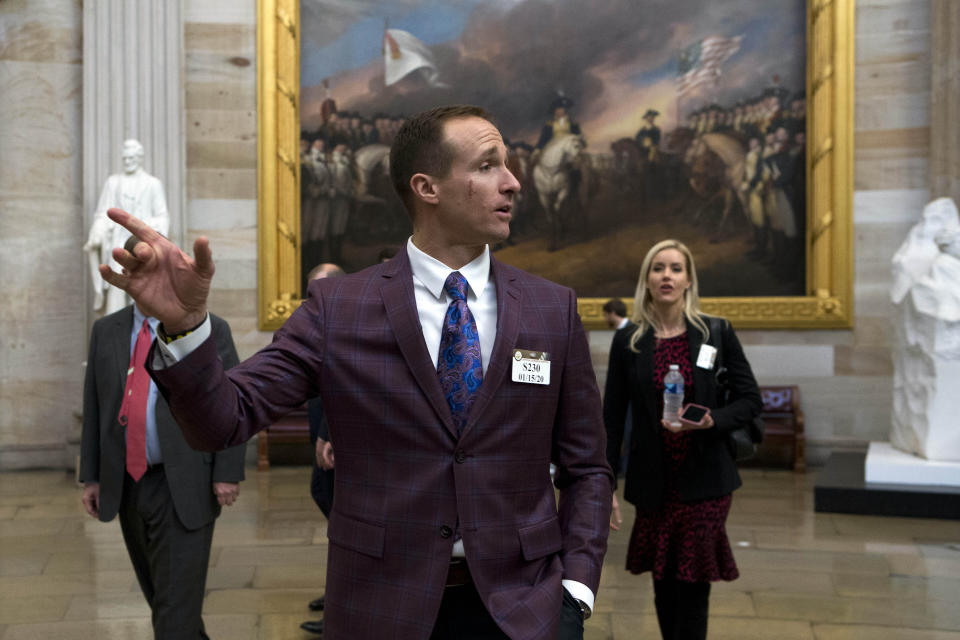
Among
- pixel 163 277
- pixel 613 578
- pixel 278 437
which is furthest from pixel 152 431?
pixel 278 437

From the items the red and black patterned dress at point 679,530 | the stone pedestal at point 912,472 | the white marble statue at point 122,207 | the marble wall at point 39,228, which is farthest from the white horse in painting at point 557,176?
the red and black patterned dress at point 679,530

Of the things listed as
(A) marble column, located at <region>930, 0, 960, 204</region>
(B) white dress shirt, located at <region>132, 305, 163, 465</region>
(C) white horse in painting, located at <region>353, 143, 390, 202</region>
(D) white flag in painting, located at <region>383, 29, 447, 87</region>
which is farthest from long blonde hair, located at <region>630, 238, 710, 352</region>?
(D) white flag in painting, located at <region>383, 29, 447, 87</region>

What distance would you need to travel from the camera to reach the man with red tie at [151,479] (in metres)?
4.25

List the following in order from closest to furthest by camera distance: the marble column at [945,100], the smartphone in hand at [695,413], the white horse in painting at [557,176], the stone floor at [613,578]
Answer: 1. the smartphone in hand at [695,413]
2. the stone floor at [613,578]
3. the marble column at [945,100]
4. the white horse in painting at [557,176]

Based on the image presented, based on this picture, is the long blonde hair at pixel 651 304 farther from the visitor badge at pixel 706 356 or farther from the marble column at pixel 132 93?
the marble column at pixel 132 93

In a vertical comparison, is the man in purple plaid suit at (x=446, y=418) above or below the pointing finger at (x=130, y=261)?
below

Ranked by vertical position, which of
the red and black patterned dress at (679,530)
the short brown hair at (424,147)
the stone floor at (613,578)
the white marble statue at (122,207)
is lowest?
the stone floor at (613,578)

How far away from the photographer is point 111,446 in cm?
432

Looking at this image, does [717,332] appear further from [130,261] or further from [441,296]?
[130,261]

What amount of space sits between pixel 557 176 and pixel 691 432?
7.94 metres

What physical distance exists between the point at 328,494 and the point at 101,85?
776 centimetres

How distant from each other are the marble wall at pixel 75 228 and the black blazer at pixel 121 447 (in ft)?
24.1

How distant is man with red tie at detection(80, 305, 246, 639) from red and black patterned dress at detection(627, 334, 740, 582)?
1929 mm

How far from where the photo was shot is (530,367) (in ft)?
7.31
